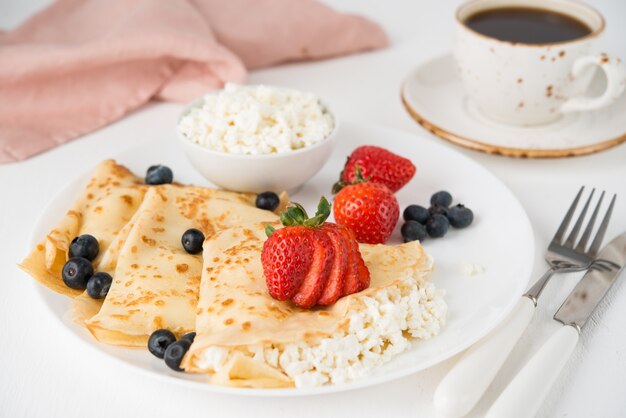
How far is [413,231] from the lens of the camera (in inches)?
93.8

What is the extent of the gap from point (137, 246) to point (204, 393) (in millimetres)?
538

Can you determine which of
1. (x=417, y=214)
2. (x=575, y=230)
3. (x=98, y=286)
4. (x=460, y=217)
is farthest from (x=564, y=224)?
(x=98, y=286)

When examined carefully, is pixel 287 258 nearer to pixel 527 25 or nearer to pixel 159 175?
pixel 159 175

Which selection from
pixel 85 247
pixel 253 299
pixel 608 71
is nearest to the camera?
pixel 253 299

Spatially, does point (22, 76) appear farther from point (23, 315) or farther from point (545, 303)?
point (545, 303)

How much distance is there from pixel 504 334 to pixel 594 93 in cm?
186

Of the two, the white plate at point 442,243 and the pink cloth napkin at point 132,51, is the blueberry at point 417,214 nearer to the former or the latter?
the white plate at point 442,243

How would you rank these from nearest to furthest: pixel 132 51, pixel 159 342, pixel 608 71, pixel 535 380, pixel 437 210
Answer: pixel 535 380 → pixel 159 342 → pixel 437 210 → pixel 608 71 → pixel 132 51

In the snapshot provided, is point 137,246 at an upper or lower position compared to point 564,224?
lower

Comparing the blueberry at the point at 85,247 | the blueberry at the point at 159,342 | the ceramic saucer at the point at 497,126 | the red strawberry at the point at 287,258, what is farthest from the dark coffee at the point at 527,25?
the blueberry at the point at 159,342

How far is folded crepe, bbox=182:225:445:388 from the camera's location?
1.77m

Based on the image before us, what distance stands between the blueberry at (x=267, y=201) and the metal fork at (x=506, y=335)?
3.05 feet

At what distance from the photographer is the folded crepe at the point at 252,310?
177 centimetres

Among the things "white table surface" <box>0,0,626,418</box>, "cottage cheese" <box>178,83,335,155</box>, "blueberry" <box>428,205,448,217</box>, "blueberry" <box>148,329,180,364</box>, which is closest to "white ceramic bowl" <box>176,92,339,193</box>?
"cottage cheese" <box>178,83,335,155</box>
